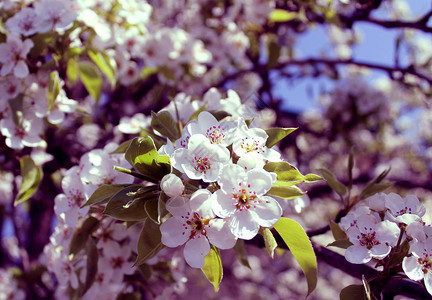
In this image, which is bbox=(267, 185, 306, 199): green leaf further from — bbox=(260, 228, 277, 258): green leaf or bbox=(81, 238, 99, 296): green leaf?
bbox=(81, 238, 99, 296): green leaf

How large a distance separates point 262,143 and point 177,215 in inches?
11.2

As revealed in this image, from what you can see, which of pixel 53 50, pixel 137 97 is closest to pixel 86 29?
pixel 53 50

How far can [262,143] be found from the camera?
936 mm

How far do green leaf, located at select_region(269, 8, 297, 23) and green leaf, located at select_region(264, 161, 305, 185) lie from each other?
5.74 ft

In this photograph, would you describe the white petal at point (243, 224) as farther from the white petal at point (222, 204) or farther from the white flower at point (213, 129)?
the white flower at point (213, 129)

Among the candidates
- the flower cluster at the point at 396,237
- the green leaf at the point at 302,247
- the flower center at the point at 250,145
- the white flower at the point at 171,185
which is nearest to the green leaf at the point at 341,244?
the flower cluster at the point at 396,237

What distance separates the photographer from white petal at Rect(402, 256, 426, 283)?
861 mm

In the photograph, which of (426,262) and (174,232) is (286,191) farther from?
(426,262)

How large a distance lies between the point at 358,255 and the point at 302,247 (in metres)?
0.16

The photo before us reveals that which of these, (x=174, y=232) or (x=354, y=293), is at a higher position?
(x=174, y=232)

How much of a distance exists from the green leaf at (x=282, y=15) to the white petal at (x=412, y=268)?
188 cm

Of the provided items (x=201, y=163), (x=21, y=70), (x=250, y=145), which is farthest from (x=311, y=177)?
(x=21, y=70)

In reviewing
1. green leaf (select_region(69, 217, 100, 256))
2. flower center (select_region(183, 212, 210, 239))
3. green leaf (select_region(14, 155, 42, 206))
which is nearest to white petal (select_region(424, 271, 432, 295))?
flower center (select_region(183, 212, 210, 239))

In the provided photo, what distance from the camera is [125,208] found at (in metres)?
0.86
